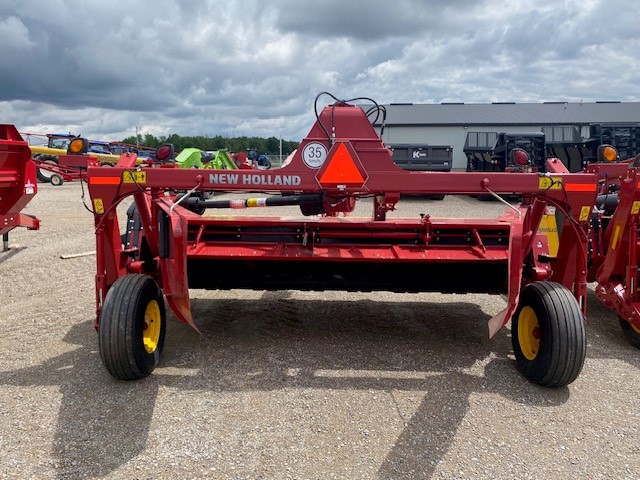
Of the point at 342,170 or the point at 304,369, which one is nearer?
the point at 342,170

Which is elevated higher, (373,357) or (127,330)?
(127,330)

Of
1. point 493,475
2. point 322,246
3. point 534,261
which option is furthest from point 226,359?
point 534,261

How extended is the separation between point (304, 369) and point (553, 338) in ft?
5.51

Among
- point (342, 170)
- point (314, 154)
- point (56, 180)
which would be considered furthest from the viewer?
point (56, 180)

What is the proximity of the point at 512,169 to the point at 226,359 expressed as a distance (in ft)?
9.90

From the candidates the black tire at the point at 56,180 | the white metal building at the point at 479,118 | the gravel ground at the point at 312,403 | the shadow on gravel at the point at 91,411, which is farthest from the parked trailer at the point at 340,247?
the white metal building at the point at 479,118

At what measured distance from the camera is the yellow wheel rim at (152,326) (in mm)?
3666

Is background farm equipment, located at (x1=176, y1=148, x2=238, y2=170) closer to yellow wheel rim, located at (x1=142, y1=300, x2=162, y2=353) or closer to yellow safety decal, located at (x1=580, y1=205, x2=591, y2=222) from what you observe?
yellow wheel rim, located at (x1=142, y1=300, x2=162, y2=353)

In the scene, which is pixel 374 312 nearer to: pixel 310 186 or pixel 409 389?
pixel 409 389

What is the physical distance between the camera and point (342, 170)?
3383 millimetres

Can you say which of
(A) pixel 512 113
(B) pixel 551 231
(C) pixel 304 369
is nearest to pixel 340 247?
(C) pixel 304 369

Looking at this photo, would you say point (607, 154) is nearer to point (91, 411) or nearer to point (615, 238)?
point (615, 238)

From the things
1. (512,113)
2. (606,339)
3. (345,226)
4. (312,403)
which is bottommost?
(606,339)

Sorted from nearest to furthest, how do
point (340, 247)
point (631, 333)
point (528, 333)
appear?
1. point (528, 333)
2. point (340, 247)
3. point (631, 333)
